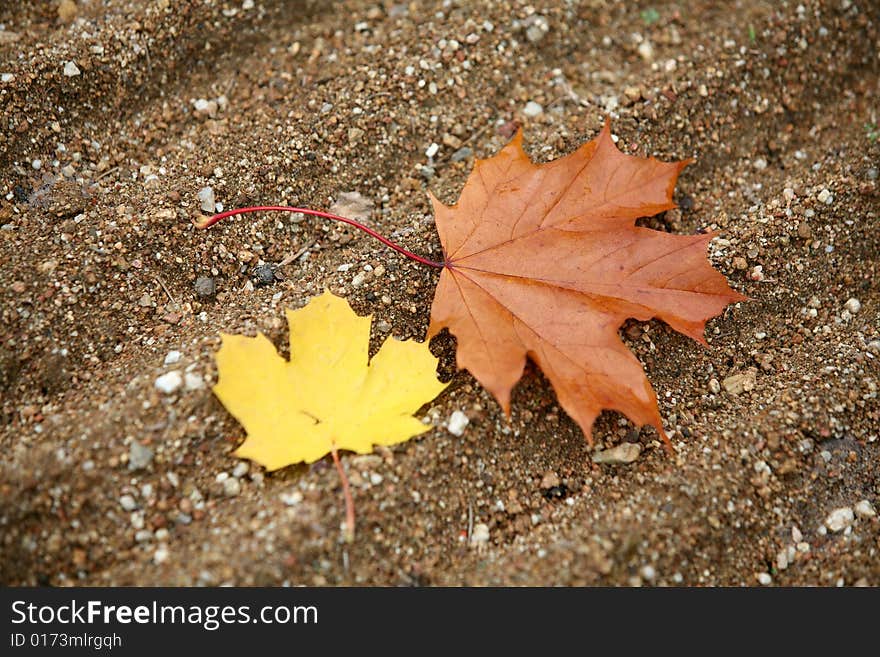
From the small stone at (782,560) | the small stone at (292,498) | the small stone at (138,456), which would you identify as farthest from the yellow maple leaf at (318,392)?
the small stone at (782,560)

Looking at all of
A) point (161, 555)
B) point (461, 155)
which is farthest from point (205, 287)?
point (461, 155)

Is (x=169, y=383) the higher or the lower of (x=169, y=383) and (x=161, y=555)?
the higher

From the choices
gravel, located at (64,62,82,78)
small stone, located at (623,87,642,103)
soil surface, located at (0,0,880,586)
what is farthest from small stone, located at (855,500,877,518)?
gravel, located at (64,62,82,78)

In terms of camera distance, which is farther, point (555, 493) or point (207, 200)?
point (207, 200)

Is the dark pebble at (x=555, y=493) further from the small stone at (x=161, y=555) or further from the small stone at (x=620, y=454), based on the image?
the small stone at (x=161, y=555)

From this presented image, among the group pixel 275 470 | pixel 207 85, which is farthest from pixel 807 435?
pixel 207 85

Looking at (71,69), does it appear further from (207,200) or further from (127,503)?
(127,503)
